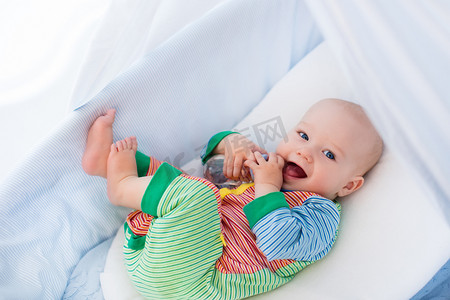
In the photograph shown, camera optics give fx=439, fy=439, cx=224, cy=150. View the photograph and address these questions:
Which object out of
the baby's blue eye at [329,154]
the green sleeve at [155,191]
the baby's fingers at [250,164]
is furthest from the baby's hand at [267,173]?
the green sleeve at [155,191]

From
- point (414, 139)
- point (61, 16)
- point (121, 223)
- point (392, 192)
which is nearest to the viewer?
point (414, 139)

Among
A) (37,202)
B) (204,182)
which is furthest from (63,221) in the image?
(204,182)

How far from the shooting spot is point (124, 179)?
108 cm

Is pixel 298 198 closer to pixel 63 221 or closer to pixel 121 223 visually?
pixel 121 223

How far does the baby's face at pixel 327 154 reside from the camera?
1.14 metres

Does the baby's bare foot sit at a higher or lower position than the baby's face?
higher

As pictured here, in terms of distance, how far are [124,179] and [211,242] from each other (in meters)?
0.27

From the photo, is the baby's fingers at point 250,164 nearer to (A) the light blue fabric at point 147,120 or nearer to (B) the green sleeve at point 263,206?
(B) the green sleeve at point 263,206

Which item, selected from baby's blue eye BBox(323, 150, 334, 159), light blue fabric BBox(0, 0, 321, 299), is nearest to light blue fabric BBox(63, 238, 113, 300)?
light blue fabric BBox(0, 0, 321, 299)

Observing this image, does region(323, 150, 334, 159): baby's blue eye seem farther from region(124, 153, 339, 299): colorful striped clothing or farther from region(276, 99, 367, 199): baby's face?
region(124, 153, 339, 299): colorful striped clothing

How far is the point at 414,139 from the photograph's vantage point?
70 centimetres

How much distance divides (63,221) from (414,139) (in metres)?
0.81

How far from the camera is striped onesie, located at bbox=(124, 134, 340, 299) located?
0.96 m

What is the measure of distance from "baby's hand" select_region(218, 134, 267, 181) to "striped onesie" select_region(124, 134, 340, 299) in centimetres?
19
